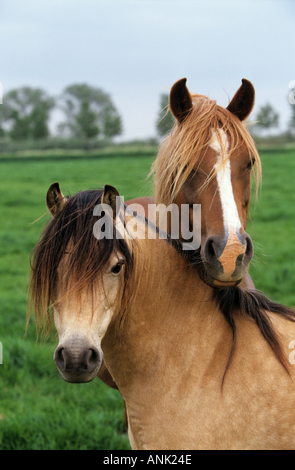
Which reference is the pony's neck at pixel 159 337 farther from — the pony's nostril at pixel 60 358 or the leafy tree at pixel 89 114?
the leafy tree at pixel 89 114

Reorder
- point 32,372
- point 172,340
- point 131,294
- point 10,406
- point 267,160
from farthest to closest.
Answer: point 267,160 < point 32,372 < point 10,406 < point 172,340 < point 131,294

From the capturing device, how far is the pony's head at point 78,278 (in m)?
1.69

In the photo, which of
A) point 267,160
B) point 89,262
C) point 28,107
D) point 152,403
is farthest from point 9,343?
point 28,107

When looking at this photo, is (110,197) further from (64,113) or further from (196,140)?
(64,113)

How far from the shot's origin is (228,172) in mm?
2170

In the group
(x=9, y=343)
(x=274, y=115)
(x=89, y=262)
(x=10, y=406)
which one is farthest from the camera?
(x=274, y=115)

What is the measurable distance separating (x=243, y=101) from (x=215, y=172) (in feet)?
2.05

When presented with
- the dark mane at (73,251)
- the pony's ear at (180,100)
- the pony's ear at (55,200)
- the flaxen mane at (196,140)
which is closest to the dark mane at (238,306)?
the flaxen mane at (196,140)

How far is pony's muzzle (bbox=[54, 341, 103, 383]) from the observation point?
5.41 ft

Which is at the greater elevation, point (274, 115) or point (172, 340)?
point (274, 115)

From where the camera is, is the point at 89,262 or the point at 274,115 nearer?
the point at 89,262
